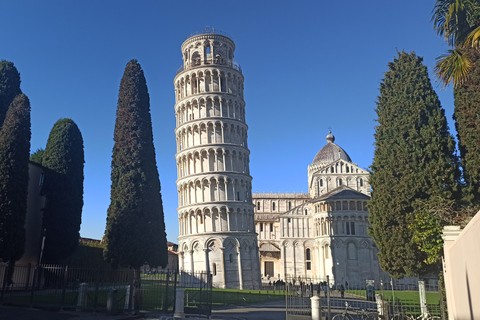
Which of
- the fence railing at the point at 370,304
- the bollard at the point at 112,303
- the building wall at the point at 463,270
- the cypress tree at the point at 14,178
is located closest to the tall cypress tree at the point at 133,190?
the bollard at the point at 112,303

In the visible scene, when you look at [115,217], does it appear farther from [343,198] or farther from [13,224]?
[343,198]

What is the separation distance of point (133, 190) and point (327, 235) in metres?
40.4

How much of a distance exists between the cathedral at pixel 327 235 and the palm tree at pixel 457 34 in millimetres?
43178

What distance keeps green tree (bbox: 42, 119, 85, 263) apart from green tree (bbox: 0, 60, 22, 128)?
12.9 ft

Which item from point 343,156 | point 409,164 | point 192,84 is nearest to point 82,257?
point 192,84

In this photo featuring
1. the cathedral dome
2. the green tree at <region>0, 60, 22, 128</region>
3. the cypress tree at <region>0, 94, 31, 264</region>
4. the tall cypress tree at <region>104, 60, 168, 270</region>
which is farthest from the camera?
the cathedral dome

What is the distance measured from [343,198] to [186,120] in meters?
24.6

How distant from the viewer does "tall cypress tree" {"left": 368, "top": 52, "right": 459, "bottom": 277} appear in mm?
19266

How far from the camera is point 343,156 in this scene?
75.9 metres

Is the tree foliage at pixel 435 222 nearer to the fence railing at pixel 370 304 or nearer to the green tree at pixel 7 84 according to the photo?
the fence railing at pixel 370 304

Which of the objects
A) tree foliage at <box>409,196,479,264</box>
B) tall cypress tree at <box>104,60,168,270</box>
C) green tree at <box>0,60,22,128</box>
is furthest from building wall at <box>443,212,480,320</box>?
green tree at <box>0,60,22,128</box>

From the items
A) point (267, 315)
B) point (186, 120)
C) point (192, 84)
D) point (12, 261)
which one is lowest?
point (267, 315)

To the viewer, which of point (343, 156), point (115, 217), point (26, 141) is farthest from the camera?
point (343, 156)

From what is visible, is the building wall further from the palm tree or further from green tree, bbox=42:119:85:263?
green tree, bbox=42:119:85:263
